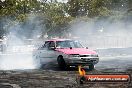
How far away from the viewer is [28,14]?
86625 mm

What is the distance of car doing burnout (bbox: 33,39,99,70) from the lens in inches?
687

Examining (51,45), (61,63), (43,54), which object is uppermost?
(51,45)

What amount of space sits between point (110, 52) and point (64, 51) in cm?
1959

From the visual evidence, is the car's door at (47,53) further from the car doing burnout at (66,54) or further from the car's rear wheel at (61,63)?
the car's rear wheel at (61,63)

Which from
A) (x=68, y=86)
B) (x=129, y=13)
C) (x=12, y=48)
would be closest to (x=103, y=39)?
(x=129, y=13)

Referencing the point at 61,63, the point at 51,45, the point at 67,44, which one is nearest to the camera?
the point at 61,63

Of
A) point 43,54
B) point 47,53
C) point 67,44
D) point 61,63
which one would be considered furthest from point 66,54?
point 43,54

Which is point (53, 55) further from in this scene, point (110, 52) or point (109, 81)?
point (110, 52)

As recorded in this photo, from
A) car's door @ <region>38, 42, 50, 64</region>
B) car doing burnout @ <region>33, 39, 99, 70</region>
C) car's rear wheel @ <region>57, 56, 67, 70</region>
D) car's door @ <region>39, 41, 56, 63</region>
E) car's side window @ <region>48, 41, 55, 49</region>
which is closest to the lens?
car doing burnout @ <region>33, 39, 99, 70</region>

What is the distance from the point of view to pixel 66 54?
57.4ft

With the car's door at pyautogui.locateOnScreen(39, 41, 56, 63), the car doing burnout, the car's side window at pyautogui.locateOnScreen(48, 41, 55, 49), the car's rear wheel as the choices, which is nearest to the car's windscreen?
the car doing burnout

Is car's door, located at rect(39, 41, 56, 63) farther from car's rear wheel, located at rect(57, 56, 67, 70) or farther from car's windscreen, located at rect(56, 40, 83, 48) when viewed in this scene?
car's rear wheel, located at rect(57, 56, 67, 70)

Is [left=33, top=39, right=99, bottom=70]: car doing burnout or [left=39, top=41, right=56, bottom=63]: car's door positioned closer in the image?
[left=33, top=39, right=99, bottom=70]: car doing burnout

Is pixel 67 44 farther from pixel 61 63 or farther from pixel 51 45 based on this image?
pixel 61 63
